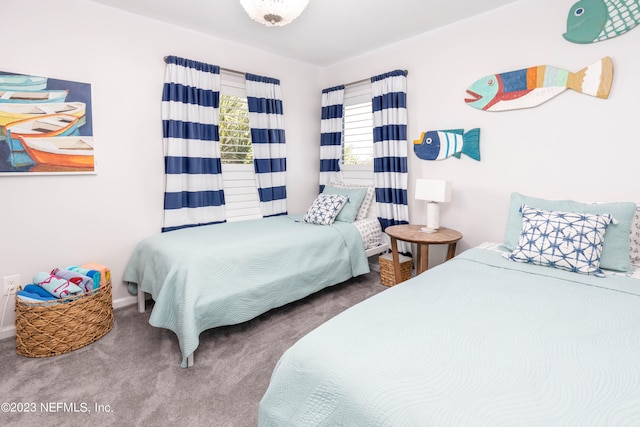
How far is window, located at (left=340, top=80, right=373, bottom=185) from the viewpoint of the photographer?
3.54 metres

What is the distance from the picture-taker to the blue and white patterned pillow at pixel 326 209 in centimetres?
305

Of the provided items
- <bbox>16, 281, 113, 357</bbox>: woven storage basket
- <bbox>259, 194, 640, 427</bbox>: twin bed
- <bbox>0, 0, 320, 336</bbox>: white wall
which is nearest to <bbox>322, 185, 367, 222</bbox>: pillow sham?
<bbox>259, 194, 640, 427</bbox>: twin bed

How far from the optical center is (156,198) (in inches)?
110

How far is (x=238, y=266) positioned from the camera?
219 centimetres

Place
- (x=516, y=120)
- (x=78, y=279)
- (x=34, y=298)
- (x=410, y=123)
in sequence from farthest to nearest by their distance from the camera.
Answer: (x=410, y=123), (x=516, y=120), (x=78, y=279), (x=34, y=298)

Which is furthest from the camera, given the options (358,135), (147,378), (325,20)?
(358,135)

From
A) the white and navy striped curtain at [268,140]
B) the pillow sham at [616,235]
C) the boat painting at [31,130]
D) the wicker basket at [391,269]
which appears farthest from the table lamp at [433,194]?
the boat painting at [31,130]

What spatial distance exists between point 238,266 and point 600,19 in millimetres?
2868

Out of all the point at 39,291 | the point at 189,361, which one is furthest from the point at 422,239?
the point at 39,291

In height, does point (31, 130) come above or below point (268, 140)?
below

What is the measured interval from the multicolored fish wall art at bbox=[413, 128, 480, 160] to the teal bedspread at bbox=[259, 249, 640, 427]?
154cm

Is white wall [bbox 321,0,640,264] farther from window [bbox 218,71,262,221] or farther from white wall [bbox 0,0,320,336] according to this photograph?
white wall [bbox 0,0,320,336]

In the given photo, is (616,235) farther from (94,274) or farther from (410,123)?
(94,274)

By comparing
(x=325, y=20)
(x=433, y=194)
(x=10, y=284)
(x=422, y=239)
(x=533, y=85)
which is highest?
(x=325, y=20)
